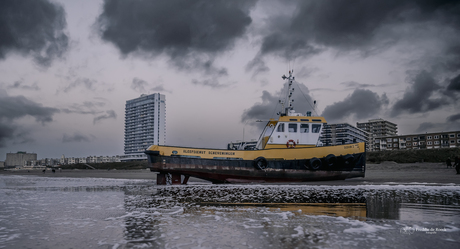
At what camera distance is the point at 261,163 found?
17.9 meters

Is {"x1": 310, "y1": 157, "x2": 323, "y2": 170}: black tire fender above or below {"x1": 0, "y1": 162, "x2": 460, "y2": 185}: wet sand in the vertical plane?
above

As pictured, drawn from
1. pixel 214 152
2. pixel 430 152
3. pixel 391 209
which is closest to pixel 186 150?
pixel 214 152

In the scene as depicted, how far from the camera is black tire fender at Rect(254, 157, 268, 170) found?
58.4 ft

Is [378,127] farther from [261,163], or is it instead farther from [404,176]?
[261,163]

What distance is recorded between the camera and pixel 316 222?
532 centimetres

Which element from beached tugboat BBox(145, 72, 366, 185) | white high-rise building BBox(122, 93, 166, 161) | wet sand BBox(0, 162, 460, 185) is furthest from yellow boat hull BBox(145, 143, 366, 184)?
white high-rise building BBox(122, 93, 166, 161)

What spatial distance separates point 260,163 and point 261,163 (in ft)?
0.21

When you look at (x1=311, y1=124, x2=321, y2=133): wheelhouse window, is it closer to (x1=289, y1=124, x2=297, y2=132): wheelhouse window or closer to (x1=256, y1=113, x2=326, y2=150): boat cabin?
(x1=256, y1=113, x2=326, y2=150): boat cabin

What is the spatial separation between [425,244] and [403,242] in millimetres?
256

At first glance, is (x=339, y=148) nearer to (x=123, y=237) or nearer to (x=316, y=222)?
(x=316, y=222)

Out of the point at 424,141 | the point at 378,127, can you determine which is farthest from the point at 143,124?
the point at 424,141

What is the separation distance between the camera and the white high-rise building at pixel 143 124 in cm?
13688

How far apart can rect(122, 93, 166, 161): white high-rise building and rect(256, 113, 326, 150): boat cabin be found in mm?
119992

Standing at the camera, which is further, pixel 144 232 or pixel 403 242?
pixel 144 232
